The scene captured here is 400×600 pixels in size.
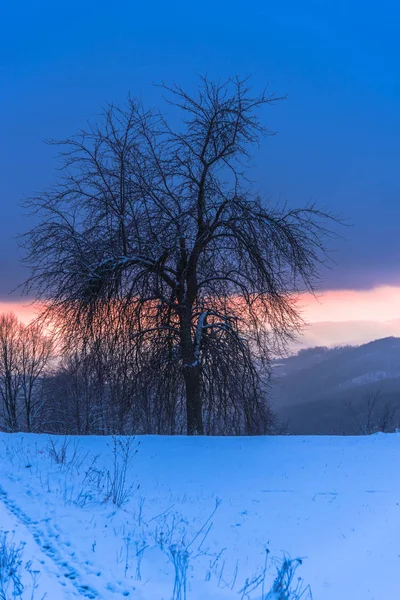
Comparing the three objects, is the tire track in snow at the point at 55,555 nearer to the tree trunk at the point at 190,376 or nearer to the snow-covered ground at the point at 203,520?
the snow-covered ground at the point at 203,520

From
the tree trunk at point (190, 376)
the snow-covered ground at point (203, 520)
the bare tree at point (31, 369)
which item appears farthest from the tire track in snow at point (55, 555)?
the bare tree at point (31, 369)

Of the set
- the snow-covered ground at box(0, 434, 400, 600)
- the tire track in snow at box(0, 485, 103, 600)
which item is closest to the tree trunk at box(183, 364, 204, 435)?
the snow-covered ground at box(0, 434, 400, 600)

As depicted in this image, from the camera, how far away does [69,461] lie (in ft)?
27.7

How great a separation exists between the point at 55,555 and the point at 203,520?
2120 millimetres

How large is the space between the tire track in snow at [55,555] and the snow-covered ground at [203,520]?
0.01 metres

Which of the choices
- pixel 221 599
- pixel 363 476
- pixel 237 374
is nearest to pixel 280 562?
pixel 221 599

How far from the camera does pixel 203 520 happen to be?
5.93m

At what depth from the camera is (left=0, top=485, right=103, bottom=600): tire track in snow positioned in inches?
150

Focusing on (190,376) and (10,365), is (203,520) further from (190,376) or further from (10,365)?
(10,365)

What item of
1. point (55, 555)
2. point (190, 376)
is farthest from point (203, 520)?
point (190, 376)

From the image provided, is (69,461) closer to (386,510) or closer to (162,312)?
(162,312)

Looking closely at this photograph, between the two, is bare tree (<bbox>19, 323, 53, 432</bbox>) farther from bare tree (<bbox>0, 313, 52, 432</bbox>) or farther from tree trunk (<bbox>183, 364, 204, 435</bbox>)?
tree trunk (<bbox>183, 364, 204, 435</bbox>)

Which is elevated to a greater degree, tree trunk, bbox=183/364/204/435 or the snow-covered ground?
tree trunk, bbox=183/364/204/435

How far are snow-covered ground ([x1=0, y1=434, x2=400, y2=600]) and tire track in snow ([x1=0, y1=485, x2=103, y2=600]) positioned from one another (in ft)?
0.03
